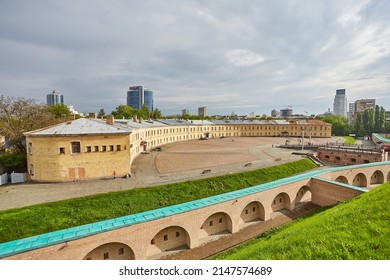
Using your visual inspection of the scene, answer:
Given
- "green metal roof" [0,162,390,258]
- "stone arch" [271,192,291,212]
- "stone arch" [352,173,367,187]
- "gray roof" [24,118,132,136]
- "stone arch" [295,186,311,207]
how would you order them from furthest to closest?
"stone arch" [352,173,367,187]
"gray roof" [24,118,132,136]
"stone arch" [295,186,311,207]
"stone arch" [271,192,291,212]
"green metal roof" [0,162,390,258]

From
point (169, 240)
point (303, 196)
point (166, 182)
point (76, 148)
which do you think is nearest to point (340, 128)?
point (303, 196)

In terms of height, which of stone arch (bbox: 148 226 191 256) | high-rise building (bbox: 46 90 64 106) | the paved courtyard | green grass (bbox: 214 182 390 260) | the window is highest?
high-rise building (bbox: 46 90 64 106)

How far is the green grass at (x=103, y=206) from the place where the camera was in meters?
15.1

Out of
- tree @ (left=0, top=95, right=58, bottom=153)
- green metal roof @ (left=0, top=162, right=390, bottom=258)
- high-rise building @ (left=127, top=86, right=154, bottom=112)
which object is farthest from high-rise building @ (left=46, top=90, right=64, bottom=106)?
green metal roof @ (left=0, top=162, right=390, bottom=258)

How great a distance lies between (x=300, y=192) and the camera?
2280cm

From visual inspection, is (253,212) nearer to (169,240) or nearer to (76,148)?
(169,240)

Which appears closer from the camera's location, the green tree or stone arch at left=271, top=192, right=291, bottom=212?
stone arch at left=271, top=192, right=291, bottom=212

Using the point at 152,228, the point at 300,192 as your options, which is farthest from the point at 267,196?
the point at 152,228

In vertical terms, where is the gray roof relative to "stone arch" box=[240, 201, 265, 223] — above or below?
above

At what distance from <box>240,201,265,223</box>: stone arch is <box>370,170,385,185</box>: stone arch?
20.9m

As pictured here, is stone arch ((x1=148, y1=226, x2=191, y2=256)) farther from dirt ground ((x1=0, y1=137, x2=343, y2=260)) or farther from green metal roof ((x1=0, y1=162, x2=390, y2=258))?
green metal roof ((x1=0, y1=162, x2=390, y2=258))

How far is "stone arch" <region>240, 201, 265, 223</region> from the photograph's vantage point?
18.8 m
